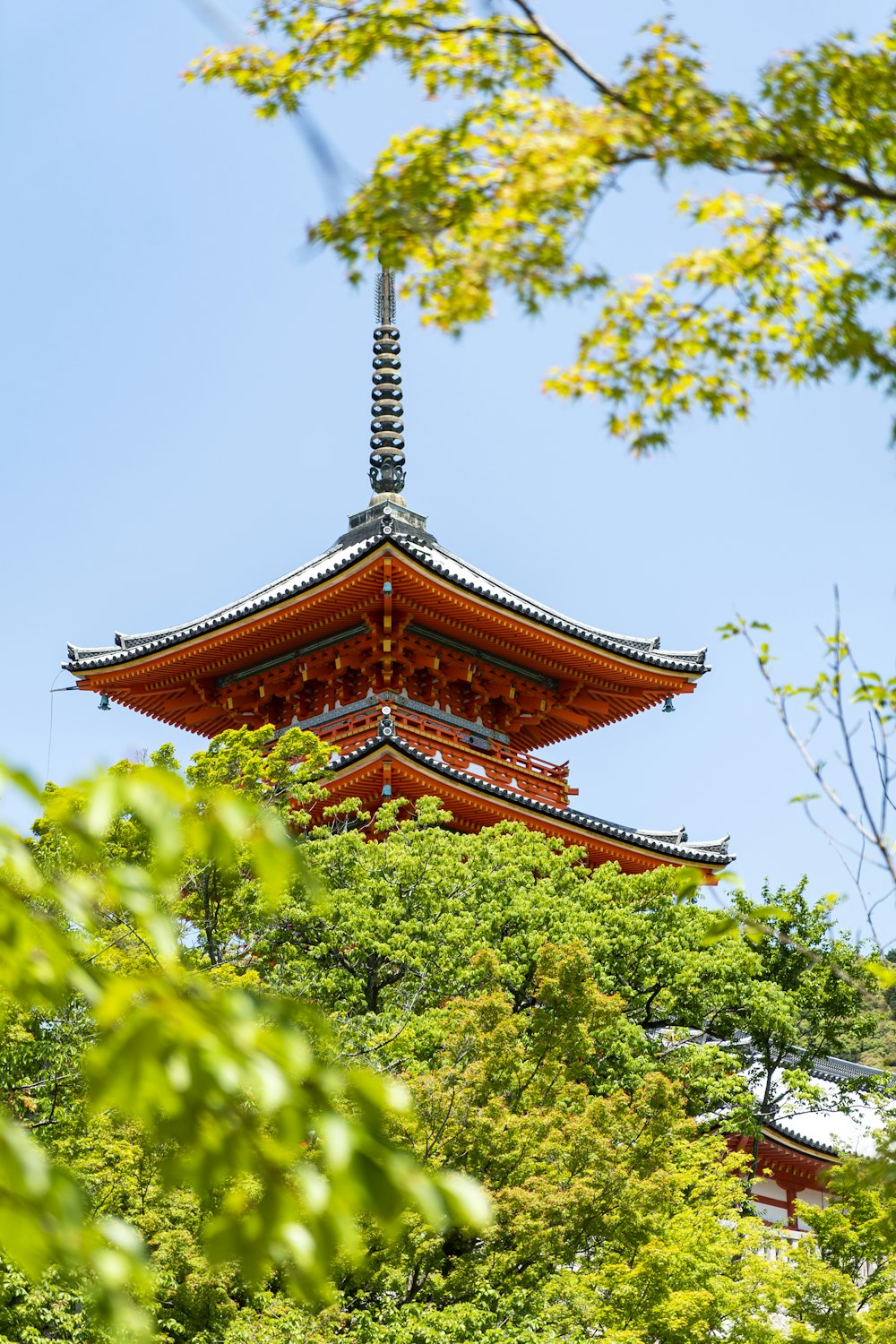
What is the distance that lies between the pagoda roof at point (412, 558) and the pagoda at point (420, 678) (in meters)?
0.03

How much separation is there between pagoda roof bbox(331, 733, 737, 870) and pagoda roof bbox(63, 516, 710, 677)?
99.8 inches

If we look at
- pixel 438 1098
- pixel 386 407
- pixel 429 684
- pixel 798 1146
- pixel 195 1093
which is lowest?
pixel 195 1093

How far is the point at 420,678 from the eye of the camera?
23062mm

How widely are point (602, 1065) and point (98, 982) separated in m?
13.5

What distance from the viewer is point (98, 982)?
282cm

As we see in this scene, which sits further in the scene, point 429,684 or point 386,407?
point 386,407

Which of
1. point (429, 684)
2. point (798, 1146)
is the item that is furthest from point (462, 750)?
point (798, 1146)

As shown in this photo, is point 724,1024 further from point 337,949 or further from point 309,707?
point 309,707

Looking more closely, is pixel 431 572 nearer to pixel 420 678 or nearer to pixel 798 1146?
pixel 420 678

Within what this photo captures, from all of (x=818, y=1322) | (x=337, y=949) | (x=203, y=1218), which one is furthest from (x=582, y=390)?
(x=337, y=949)

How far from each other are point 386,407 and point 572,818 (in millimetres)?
11263

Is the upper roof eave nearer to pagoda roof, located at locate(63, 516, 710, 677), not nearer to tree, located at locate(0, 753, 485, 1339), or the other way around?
pagoda roof, located at locate(63, 516, 710, 677)

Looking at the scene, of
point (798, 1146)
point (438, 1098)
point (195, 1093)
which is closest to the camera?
point (195, 1093)

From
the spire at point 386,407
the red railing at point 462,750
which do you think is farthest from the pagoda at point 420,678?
the spire at point 386,407
